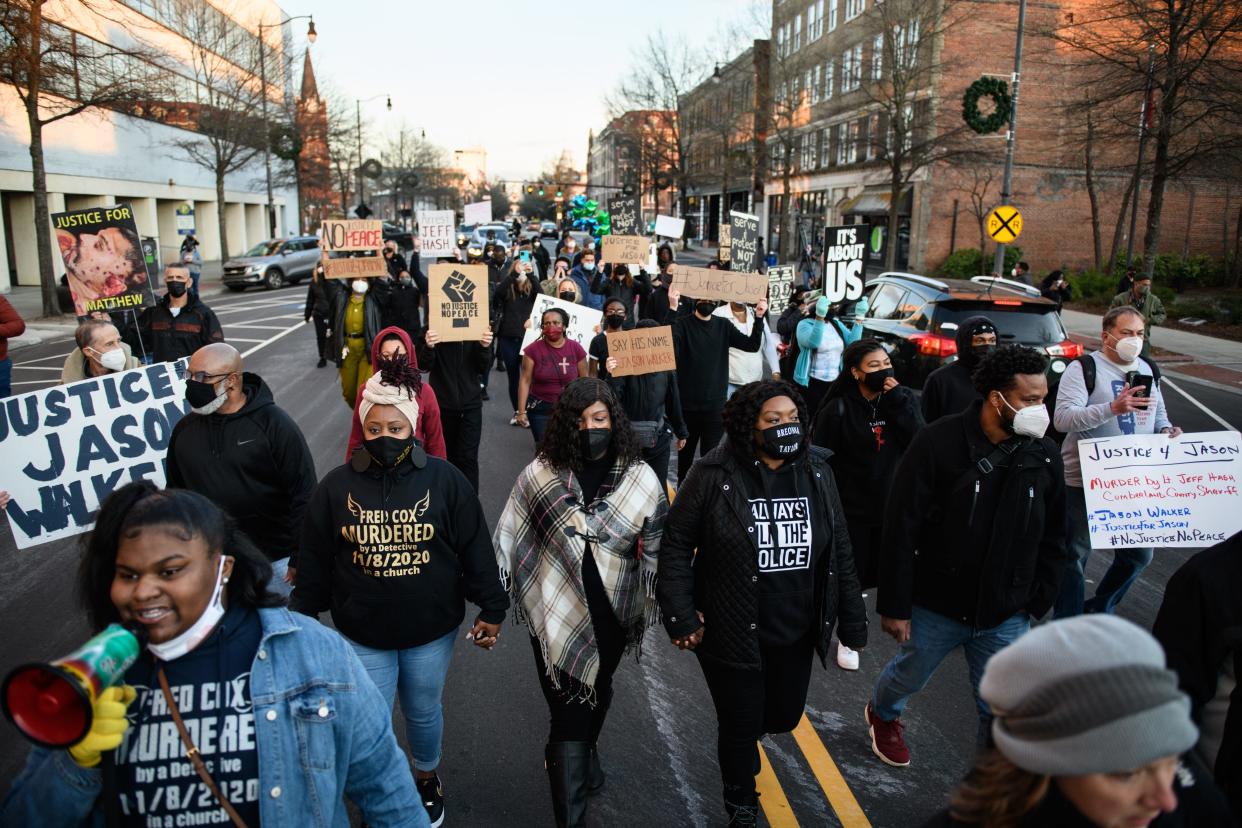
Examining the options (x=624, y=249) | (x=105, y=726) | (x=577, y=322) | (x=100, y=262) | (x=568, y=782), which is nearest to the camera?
(x=105, y=726)

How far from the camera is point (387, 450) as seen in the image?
3391 millimetres

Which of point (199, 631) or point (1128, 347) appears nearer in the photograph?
point (199, 631)

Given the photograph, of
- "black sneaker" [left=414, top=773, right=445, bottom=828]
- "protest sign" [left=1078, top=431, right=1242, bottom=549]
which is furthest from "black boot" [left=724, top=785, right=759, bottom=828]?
"protest sign" [left=1078, top=431, right=1242, bottom=549]

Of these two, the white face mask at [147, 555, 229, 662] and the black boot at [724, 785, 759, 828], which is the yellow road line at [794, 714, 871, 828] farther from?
the white face mask at [147, 555, 229, 662]

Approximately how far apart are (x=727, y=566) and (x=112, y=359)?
4.49m

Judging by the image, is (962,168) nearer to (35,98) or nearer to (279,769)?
(35,98)

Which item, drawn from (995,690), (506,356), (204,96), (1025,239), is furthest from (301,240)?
(995,690)

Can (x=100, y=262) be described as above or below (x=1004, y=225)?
below

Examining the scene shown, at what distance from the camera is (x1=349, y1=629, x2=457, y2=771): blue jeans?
3.41 metres

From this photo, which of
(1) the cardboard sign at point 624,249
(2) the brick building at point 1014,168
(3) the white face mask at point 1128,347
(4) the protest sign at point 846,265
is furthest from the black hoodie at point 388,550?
(2) the brick building at point 1014,168

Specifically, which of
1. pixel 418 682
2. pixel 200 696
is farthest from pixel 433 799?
pixel 200 696

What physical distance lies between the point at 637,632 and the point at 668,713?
Answer: 1.13 m

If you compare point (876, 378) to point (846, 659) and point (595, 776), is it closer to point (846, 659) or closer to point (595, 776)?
point (846, 659)

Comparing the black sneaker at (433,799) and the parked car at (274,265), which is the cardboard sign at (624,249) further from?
the parked car at (274,265)
